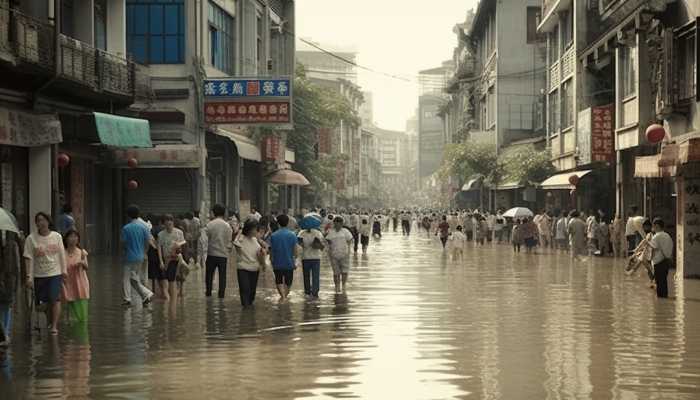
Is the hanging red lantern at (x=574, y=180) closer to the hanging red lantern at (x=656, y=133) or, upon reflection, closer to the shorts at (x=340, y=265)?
the hanging red lantern at (x=656, y=133)

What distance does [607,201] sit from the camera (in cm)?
4131

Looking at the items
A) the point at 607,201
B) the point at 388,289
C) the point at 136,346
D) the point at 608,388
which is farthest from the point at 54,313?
the point at 607,201

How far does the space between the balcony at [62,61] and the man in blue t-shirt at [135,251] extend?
Answer: 5.22 metres

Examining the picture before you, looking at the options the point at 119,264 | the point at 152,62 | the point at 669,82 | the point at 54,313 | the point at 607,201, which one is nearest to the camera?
the point at 54,313

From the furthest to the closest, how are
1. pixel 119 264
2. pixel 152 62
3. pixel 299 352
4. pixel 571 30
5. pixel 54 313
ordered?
pixel 571 30 → pixel 152 62 → pixel 119 264 → pixel 54 313 → pixel 299 352

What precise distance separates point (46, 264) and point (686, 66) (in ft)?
56.7

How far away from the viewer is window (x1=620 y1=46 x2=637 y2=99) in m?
32.5

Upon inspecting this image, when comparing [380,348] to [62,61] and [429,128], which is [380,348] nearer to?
[62,61]

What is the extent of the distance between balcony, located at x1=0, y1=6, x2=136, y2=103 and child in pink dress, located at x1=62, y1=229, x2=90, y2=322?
7.09 metres

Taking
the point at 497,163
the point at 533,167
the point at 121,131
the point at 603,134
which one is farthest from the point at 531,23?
the point at 121,131

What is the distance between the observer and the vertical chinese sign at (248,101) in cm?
3756

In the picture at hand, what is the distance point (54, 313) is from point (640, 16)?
2000cm

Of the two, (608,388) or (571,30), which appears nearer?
(608,388)

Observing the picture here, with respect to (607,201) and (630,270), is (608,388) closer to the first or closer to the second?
(630,270)
